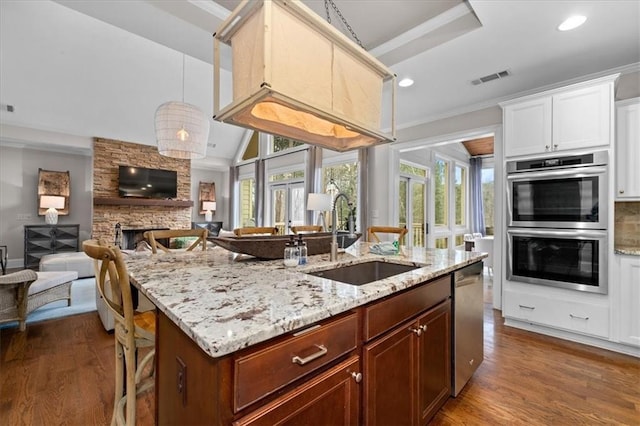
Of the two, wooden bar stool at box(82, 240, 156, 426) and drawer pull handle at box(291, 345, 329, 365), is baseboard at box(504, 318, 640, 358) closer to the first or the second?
drawer pull handle at box(291, 345, 329, 365)

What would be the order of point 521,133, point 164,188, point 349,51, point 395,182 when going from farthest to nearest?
point 164,188 → point 395,182 → point 521,133 → point 349,51

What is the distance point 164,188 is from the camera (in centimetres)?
750

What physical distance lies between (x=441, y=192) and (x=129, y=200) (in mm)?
7376

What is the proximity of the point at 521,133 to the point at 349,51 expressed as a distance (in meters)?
2.56

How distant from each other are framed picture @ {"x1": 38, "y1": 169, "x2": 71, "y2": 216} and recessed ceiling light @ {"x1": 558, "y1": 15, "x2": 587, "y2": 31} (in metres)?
9.37

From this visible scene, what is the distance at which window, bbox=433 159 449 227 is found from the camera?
239 inches

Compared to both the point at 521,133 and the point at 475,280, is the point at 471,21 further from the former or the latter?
the point at 475,280

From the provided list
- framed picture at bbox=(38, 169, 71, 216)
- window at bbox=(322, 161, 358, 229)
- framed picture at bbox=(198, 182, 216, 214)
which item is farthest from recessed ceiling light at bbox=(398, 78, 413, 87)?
framed picture at bbox=(38, 169, 71, 216)

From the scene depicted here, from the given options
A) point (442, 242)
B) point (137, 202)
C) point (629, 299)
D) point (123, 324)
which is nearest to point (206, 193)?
point (137, 202)

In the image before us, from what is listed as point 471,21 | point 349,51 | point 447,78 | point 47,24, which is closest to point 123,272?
point 349,51

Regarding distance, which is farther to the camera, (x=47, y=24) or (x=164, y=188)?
(x=164, y=188)

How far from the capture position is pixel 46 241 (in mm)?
6180

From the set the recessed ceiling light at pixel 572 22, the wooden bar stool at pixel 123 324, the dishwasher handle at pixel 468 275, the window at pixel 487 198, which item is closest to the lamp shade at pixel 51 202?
the wooden bar stool at pixel 123 324

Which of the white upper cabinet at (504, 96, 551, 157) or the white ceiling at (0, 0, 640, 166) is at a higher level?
the white ceiling at (0, 0, 640, 166)
